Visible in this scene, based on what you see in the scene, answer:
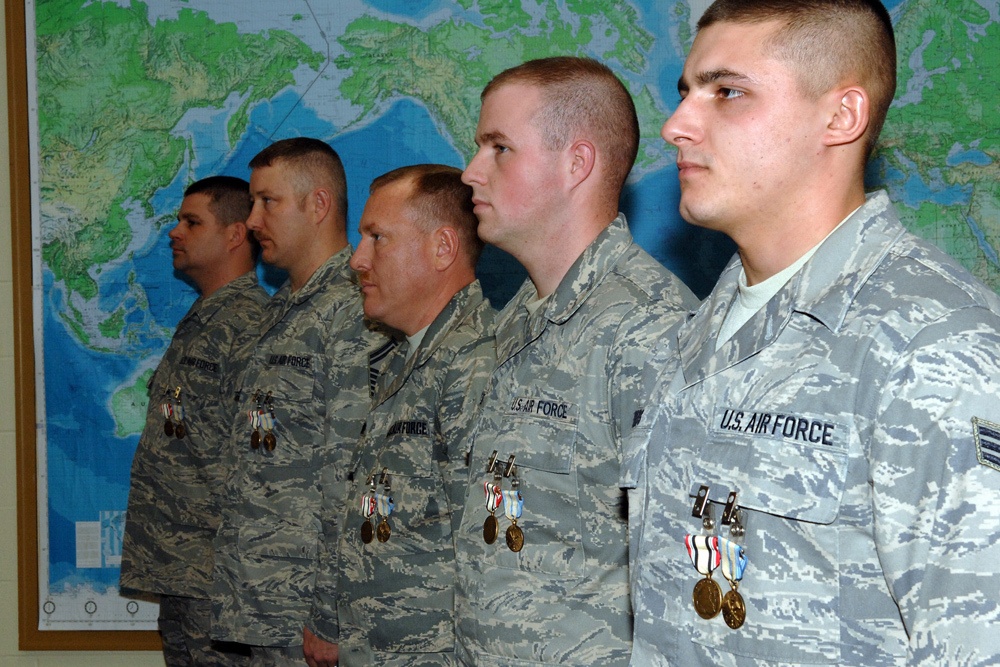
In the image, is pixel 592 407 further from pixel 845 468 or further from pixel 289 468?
pixel 289 468

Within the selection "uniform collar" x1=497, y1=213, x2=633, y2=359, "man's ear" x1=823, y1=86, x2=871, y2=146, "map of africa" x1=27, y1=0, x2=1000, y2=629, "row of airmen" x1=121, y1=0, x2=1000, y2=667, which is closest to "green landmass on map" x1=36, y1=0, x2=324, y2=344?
"map of africa" x1=27, y1=0, x2=1000, y2=629

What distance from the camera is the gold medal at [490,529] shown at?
1691 mm

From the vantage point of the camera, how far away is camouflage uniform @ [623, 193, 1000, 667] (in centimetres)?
90

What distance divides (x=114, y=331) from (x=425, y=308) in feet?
4.68

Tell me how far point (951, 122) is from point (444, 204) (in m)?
1.47

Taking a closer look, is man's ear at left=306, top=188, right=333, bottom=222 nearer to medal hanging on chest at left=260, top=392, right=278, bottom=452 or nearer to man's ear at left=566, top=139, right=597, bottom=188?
medal hanging on chest at left=260, top=392, right=278, bottom=452

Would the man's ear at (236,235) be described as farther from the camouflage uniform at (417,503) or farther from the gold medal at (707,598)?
the gold medal at (707,598)

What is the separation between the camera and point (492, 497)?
5.62 ft

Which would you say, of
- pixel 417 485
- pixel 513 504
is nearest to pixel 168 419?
pixel 417 485

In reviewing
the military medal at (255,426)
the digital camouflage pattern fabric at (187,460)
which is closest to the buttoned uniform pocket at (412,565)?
the military medal at (255,426)

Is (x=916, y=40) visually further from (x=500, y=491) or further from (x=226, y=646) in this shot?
(x=226, y=646)

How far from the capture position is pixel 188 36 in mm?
3303

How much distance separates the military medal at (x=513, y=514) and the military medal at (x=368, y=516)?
0.56 metres

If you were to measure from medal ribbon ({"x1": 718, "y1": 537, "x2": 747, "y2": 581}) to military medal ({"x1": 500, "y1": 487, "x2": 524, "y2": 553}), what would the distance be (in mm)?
613
